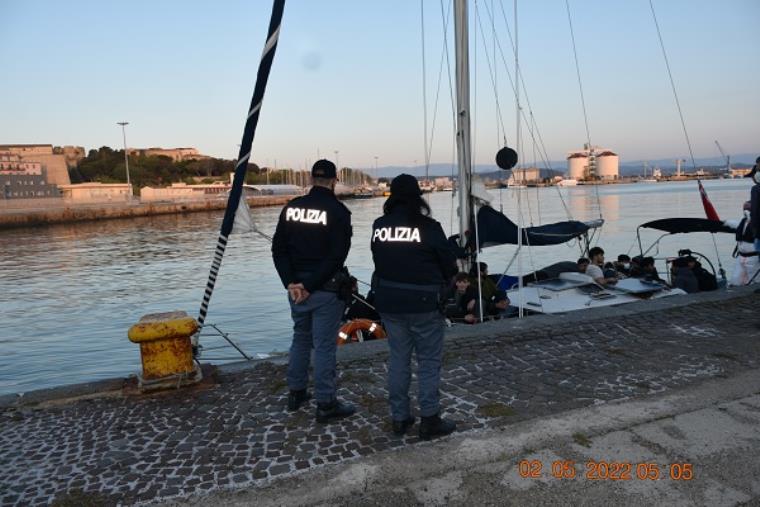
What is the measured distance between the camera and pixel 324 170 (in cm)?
468

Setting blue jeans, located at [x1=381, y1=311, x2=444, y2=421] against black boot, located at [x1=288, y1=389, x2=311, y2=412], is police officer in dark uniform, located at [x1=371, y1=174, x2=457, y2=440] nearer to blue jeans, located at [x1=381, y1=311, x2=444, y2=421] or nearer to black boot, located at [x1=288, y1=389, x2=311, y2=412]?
blue jeans, located at [x1=381, y1=311, x2=444, y2=421]

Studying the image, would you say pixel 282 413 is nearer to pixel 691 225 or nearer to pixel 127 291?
pixel 691 225

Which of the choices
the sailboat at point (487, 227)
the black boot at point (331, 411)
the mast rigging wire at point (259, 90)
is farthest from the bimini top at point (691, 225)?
the black boot at point (331, 411)

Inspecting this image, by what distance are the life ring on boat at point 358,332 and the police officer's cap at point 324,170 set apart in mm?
3649

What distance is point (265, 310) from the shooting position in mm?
18828

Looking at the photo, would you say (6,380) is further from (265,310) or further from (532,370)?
(532,370)

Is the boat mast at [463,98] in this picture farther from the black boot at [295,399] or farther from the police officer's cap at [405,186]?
the black boot at [295,399]

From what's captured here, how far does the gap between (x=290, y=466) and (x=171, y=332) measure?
7.33 feet

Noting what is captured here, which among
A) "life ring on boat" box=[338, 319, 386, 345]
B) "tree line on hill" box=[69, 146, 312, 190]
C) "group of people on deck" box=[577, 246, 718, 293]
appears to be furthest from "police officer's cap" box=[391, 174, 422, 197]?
"tree line on hill" box=[69, 146, 312, 190]

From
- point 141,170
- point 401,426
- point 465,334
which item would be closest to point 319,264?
point 401,426

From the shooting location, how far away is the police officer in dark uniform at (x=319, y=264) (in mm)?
4570

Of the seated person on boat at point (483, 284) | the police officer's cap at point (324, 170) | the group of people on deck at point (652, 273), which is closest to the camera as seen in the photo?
the police officer's cap at point (324, 170)

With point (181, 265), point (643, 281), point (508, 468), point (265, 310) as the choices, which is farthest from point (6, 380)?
point (181, 265)

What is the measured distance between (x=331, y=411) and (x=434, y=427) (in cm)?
90
